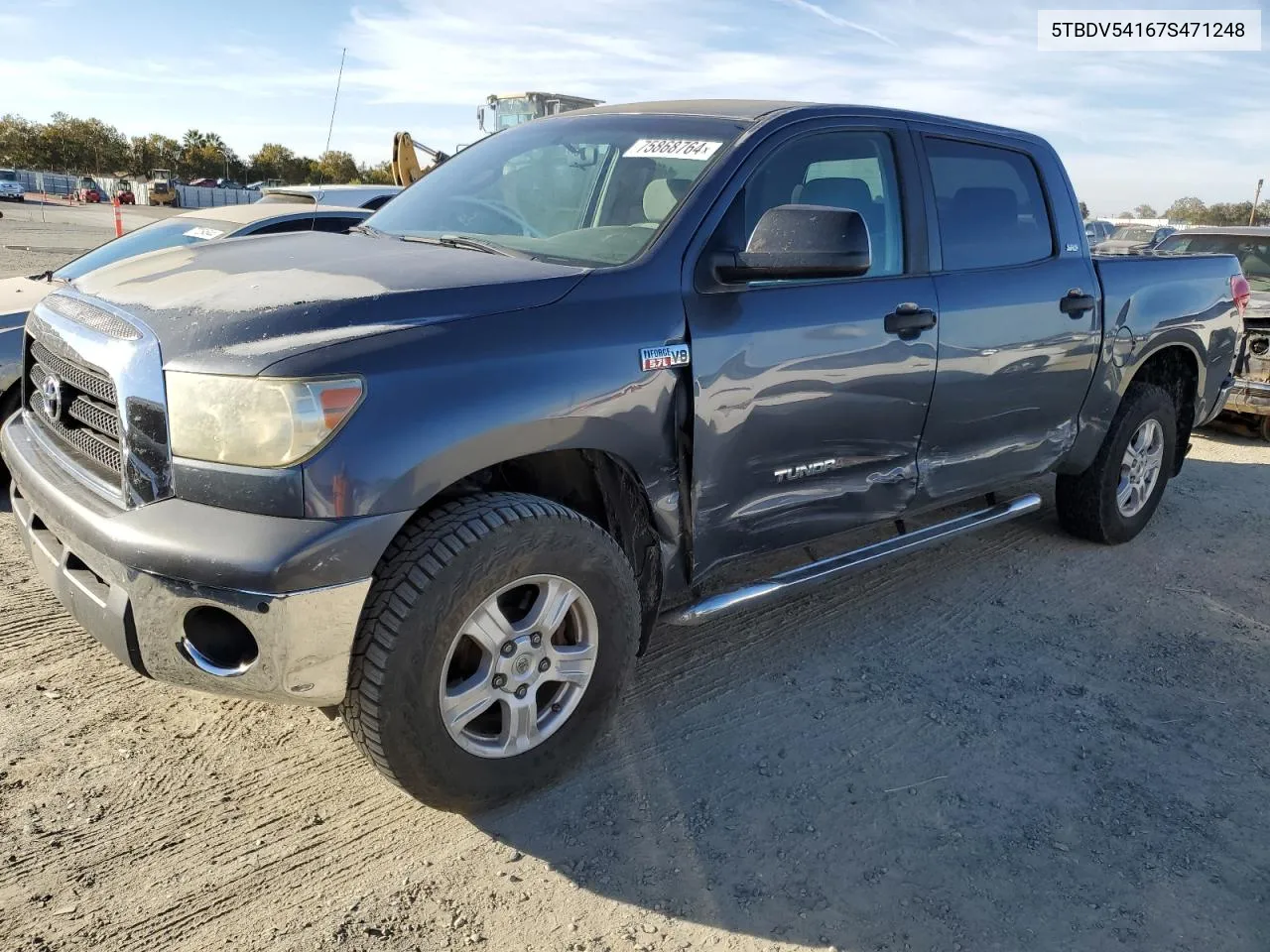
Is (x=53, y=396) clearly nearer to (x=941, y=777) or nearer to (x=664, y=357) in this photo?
(x=664, y=357)

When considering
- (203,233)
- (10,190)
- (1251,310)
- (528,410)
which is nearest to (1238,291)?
(1251,310)

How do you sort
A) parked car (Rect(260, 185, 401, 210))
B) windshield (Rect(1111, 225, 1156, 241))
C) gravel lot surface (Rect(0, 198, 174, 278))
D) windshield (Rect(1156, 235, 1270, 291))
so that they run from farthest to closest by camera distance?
gravel lot surface (Rect(0, 198, 174, 278)) < windshield (Rect(1111, 225, 1156, 241)) < windshield (Rect(1156, 235, 1270, 291)) < parked car (Rect(260, 185, 401, 210))

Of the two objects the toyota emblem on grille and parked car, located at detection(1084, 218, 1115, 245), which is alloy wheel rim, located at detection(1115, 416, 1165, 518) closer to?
parked car, located at detection(1084, 218, 1115, 245)

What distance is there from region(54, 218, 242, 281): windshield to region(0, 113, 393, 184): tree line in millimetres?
73874

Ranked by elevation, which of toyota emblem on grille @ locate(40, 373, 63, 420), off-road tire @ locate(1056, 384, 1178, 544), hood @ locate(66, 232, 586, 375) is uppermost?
hood @ locate(66, 232, 586, 375)

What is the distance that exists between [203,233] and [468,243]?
11.0 feet

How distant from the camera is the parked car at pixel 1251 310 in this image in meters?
7.75

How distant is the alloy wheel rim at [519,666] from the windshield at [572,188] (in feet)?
3.23

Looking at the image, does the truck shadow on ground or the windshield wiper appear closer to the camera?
the truck shadow on ground

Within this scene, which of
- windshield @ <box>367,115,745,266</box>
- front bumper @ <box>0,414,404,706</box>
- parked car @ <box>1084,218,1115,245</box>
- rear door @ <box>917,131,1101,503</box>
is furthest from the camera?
parked car @ <box>1084,218,1115,245</box>

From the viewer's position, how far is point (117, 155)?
80750mm

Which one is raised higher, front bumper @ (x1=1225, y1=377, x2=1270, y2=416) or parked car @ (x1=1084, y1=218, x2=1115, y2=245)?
parked car @ (x1=1084, y1=218, x2=1115, y2=245)

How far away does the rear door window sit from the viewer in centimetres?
368

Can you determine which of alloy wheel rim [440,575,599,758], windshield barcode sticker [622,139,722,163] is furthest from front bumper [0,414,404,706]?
windshield barcode sticker [622,139,722,163]
